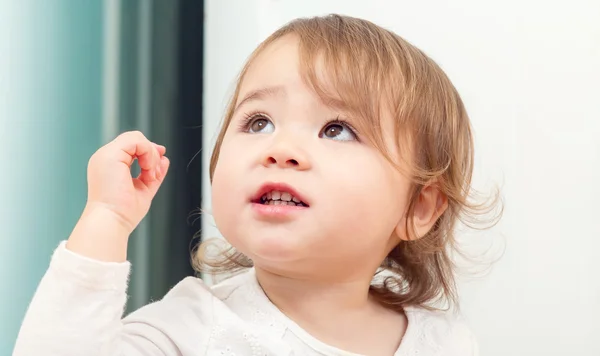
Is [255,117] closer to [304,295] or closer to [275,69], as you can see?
[275,69]

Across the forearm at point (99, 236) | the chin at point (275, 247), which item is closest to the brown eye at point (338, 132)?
the chin at point (275, 247)

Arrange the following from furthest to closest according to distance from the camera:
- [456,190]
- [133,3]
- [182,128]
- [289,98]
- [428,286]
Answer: [182,128] → [133,3] → [428,286] → [456,190] → [289,98]

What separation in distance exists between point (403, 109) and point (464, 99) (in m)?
0.34

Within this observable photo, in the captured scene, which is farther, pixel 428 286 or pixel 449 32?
pixel 449 32

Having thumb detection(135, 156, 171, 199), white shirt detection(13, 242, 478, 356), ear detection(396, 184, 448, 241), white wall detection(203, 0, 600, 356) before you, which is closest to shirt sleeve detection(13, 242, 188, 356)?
white shirt detection(13, 242, 478, 356)

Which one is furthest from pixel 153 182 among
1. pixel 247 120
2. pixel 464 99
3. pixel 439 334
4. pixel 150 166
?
pixel 464 99

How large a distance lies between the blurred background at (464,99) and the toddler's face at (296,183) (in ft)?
0.90

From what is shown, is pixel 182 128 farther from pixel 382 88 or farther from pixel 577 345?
pixel 577 345

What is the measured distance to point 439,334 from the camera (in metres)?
0.95

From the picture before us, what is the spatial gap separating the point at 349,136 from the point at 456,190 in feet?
0.66

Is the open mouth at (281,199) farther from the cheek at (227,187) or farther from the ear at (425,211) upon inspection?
the ear at (425,211)

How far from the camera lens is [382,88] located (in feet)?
2.75

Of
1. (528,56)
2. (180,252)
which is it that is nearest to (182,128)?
(180,252)

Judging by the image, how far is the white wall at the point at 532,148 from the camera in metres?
1.09
